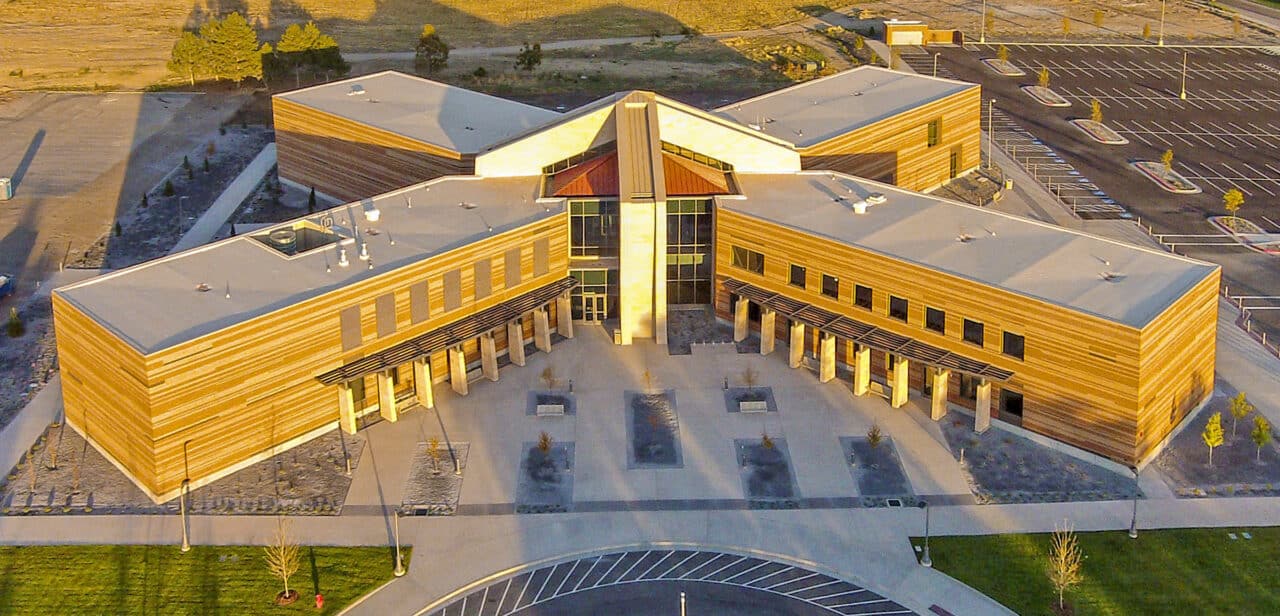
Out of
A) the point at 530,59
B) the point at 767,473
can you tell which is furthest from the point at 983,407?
the point at 530,59

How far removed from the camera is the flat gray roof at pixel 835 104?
82.4 metres

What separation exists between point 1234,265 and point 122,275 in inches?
2460

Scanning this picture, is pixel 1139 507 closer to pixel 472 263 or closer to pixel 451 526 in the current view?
pixel 451 526

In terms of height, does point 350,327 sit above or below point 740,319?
above

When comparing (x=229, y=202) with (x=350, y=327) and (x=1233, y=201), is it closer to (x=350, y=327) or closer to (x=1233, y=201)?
(x=350, y=327)

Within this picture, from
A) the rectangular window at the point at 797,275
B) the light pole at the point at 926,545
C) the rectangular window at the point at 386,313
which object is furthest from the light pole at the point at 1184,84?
the rectangular window at the point at 386,313

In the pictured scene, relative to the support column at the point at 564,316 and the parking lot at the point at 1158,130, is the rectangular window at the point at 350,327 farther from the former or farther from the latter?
the parking lot at the point at 1158,130

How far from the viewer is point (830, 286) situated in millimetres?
64375

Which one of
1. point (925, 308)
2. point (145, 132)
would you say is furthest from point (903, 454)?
point (145, 132)

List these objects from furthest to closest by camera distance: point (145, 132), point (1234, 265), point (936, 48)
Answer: point (936, 48)
point (145, 132)
point (1234, 265)

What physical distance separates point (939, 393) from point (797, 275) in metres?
10.2

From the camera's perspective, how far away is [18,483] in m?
54.4

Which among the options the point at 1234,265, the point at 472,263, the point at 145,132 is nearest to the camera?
the point at 472,263

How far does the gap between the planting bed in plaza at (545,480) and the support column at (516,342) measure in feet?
27.0
